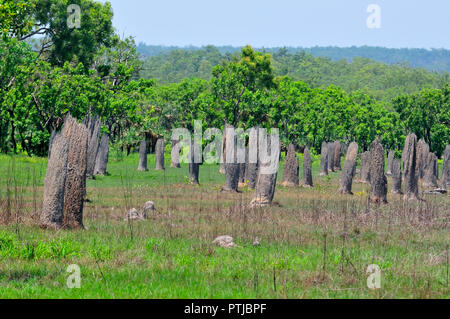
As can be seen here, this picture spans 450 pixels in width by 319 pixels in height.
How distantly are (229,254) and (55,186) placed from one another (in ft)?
15.6

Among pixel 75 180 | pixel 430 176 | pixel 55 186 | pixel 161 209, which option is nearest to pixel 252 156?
pixel 161 209

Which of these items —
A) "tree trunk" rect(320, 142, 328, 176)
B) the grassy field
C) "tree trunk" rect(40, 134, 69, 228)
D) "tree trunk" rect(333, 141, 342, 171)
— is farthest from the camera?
"tree trunk" rect(333, 141, 342, 171)

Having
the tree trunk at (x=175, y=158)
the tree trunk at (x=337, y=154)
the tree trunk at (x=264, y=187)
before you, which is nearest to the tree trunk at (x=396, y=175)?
the tree trunk at (x=264, y=187)

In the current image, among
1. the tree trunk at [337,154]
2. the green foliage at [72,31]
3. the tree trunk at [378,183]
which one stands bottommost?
the tree trunk at [337,154]

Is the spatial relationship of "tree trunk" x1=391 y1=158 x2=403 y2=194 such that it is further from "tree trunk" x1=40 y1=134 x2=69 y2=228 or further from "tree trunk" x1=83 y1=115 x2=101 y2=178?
"tree trunk" x1=40 y1=134 x2=69 y2=228

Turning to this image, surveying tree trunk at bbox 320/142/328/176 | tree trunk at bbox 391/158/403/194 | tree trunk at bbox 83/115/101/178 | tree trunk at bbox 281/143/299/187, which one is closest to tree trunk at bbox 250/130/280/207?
tree trunk at bbox 83/115/101/178

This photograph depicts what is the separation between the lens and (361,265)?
1267cm

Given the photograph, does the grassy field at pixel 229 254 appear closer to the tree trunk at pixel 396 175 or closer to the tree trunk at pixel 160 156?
the tree trunk at pixel 396 175

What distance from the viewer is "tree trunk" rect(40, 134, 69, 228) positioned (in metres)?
15.8

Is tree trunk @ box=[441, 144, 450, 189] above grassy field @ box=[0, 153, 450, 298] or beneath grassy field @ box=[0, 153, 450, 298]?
beneath

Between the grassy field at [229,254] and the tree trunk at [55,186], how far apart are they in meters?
0.45

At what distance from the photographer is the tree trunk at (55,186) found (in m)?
15.8

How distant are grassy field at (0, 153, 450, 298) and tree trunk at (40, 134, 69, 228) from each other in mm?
452

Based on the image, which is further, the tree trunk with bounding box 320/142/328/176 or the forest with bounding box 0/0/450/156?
the tree trunk with bounding box 320/142/328/176
